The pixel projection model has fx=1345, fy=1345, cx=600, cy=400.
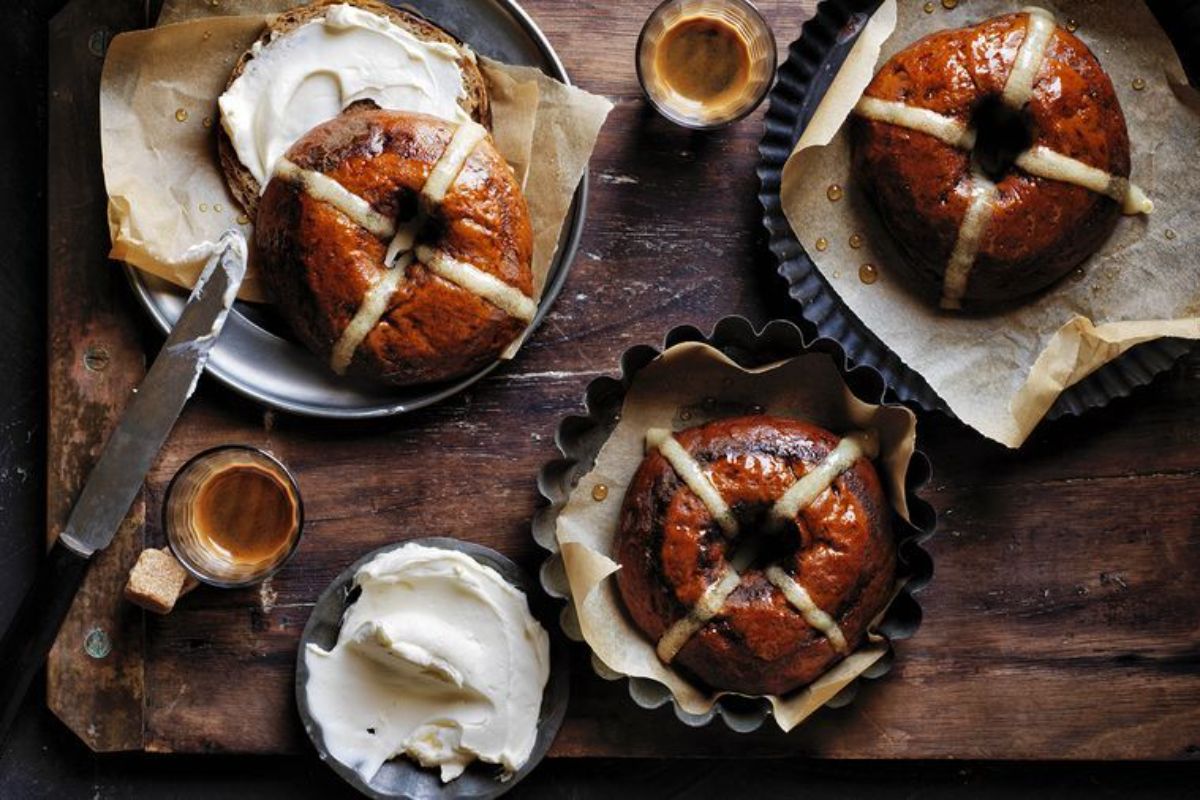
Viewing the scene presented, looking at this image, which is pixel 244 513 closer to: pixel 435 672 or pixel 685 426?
pixel 435 672

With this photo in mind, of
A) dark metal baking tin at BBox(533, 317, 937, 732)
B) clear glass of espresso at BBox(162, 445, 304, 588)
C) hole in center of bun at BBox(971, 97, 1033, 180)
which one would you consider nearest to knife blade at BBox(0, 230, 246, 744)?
clear glass of espresso at BBox(162, 445, 304, 588)

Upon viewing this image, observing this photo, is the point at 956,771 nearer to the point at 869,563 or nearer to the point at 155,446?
the point at 869,563

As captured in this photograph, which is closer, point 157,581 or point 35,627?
point 35,627

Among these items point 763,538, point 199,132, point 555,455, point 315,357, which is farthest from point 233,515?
point 763,538

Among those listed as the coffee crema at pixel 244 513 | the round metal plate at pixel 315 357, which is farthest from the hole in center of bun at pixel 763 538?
the coffee crema at pixel 244 513

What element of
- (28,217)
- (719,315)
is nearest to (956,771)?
(719,315)

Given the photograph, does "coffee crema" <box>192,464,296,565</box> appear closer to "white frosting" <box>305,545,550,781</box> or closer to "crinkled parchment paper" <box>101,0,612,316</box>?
"white frosting" <box>305,545,550,781</box>

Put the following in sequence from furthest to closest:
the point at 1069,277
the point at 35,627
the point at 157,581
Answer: the point at 1069,277 < the point at 157,581 < the point at 35,627
